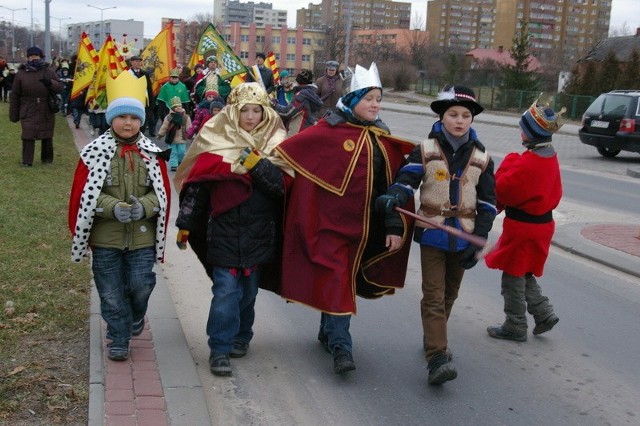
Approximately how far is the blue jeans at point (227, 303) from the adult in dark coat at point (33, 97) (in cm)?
933

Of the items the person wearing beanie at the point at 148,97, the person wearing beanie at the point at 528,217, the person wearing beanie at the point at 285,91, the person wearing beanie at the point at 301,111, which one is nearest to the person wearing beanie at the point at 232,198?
the person wearing beanie at the point at 528,217

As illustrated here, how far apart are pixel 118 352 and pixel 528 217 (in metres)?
2.79

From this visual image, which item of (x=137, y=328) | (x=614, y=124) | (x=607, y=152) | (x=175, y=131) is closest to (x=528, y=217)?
(x=137, y=328)

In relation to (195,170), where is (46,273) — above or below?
below

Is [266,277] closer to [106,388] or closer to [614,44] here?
[106,388]

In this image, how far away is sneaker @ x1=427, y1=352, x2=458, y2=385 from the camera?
4906 millimetres

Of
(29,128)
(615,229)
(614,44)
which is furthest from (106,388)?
(614,44)

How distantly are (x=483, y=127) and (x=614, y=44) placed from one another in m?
30.2

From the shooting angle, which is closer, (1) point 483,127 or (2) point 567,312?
(2) point 567,312

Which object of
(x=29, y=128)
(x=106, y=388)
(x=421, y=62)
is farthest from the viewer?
(x=421, y=62)

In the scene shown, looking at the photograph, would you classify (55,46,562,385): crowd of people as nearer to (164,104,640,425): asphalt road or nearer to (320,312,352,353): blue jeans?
(320,312,352,353): blue jeans

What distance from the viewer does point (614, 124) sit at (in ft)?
67.2

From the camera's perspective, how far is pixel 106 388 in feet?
14.7

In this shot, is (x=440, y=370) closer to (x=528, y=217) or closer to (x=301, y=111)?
(x=528, y=217)
